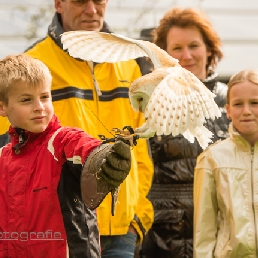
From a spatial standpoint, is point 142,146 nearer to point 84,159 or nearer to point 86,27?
point 86,27

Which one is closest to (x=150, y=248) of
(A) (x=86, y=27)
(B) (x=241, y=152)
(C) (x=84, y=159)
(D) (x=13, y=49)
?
(B) (x=241, y=152)

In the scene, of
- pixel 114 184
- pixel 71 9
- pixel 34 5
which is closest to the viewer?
pixel 114 184

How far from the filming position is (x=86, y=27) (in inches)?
157

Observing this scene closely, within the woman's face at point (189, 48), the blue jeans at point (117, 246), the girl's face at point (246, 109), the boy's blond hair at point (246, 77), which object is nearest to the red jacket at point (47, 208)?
the blue jeans at point (117, 246)

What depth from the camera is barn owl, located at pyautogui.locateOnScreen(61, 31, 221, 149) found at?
2.72 meters

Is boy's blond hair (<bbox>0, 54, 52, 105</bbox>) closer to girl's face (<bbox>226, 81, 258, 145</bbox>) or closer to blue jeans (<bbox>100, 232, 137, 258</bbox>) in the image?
blue jeans (<bbox>100, 232, 137, 258</bbox>)

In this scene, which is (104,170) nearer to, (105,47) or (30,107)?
(30,107)

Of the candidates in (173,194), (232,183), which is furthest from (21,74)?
(173,194)

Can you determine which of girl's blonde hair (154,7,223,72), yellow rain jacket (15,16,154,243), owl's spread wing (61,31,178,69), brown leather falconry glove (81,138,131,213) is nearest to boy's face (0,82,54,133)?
owl's spread wing (61,31,178,69)

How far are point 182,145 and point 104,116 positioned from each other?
81 centimetres

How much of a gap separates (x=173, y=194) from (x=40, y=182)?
159 cm

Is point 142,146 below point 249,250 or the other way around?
the other way around

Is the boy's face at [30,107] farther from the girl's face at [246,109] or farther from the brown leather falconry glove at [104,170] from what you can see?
the girl's face at [246,109]

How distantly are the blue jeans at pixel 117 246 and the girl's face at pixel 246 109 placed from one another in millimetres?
906
